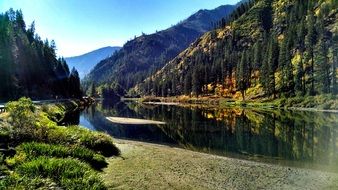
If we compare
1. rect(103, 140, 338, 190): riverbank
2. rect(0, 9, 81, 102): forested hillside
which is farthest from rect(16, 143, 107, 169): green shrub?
rect(0, 9, 81, 102): forested hillside

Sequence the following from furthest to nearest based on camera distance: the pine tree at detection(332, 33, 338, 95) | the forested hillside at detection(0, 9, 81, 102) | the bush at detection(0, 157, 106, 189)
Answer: the pine tree at detection(332, 33, 338, 95) → the forested hillside at detection(0, 9, 81, 102) → the bush at detection(0, 157, 106, 189)

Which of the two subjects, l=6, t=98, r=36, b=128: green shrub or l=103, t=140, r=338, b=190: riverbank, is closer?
l=103, t=140, r=338, b=190: riverbank

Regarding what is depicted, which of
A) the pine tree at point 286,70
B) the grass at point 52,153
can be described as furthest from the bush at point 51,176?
the pine tree at point 286,70

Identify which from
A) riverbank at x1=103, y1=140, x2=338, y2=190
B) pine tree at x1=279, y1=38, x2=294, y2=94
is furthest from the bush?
pine tree at x1=279, y1=38, x2=294, y2=94

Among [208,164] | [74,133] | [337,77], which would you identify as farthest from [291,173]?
[337,77]

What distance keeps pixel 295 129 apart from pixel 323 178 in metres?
33.7

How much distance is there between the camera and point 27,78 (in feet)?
400

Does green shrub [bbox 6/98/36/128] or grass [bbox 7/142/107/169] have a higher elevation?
green shrub [bbox 6/98/36/128]

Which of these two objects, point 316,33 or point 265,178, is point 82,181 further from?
point 316,33

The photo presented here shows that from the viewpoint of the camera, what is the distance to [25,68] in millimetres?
120312

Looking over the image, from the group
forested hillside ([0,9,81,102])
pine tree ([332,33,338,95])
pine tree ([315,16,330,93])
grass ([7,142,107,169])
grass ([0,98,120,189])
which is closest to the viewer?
grass ([0,98,120,189])

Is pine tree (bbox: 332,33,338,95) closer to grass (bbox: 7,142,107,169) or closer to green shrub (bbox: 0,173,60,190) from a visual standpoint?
grass (bbox: 7,142,107,169)

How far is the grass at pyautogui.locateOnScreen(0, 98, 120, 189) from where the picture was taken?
18.0m

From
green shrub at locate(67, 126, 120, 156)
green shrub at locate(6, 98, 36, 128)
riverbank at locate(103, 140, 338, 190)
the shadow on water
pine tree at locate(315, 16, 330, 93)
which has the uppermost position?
pine tree at locate(315, 16, 330, 93)
